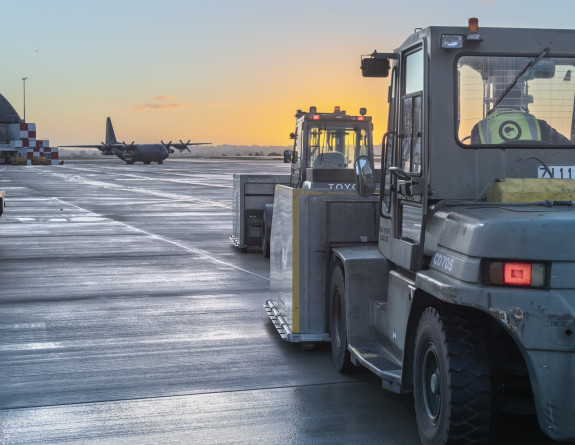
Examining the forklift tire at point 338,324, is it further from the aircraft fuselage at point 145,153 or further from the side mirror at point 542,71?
the aircraft fuselage at point 145,153

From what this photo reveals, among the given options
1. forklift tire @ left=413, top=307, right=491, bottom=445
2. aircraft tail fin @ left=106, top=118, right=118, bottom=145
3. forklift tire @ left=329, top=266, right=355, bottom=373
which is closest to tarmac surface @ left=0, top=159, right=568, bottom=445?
forklift tire @ left=329, top=266, right=355, bottom=373

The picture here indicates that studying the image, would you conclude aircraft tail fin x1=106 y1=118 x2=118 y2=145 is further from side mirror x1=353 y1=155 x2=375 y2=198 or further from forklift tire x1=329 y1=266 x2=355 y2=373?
side mirror x1=353 y1=155 x2=375 y2=198

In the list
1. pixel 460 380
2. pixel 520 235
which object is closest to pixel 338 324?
pixel 460 380

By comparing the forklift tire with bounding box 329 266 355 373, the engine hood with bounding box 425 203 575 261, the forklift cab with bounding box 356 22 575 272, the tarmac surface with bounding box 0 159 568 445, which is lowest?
the tarmac surface with bounding box 0 159 568 445

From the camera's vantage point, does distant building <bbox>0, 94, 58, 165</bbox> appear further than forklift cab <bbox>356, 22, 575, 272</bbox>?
Yes

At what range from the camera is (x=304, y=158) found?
15.0 m

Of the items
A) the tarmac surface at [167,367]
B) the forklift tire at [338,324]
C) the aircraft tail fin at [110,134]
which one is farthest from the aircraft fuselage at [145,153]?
the forklift tire at [338,324]

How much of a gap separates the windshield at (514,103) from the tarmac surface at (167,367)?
187 centimetres

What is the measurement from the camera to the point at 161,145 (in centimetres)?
10025

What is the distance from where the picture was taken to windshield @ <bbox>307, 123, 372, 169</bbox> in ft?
49.7

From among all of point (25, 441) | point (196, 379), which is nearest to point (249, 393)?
point (196, 379)

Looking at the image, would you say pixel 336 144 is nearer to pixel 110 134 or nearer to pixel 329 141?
pixel 329 141

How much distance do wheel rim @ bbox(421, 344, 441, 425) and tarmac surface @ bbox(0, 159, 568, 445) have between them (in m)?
0.41

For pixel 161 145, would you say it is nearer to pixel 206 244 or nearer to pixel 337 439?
pixel 206 244
